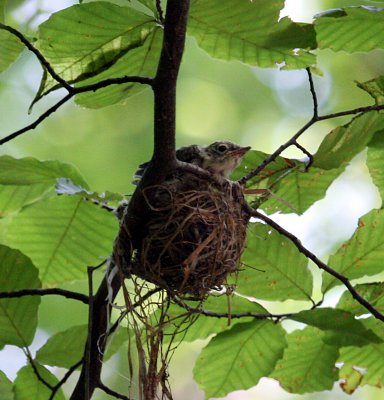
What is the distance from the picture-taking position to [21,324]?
8.41 ft

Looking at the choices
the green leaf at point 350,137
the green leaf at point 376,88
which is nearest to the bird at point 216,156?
the green leaf at point 350,137

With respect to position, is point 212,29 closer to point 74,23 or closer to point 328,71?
point 74,23

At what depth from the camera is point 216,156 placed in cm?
286

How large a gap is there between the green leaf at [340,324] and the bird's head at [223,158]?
24.8 inches

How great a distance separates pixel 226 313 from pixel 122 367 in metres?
3.26

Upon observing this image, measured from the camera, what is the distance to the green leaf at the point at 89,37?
7.47 feet

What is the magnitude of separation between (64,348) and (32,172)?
0.63m

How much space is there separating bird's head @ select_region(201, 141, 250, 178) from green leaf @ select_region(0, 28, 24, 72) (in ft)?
2.48

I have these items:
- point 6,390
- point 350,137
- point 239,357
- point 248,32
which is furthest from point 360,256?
point 6,390

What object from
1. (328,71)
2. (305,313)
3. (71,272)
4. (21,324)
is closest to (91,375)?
(21,324)

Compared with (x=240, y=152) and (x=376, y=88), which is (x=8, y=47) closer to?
(x=240, y=152)

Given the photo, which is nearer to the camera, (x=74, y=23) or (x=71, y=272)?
(x=74, y=23)

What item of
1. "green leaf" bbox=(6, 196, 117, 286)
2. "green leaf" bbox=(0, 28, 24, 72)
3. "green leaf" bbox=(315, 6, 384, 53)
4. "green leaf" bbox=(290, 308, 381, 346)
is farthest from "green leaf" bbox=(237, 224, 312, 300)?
"green leaf" bbox=(0, 28, 24, 72)

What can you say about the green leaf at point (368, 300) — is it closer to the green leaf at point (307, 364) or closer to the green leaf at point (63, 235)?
the green leaf at point (307, 364)
